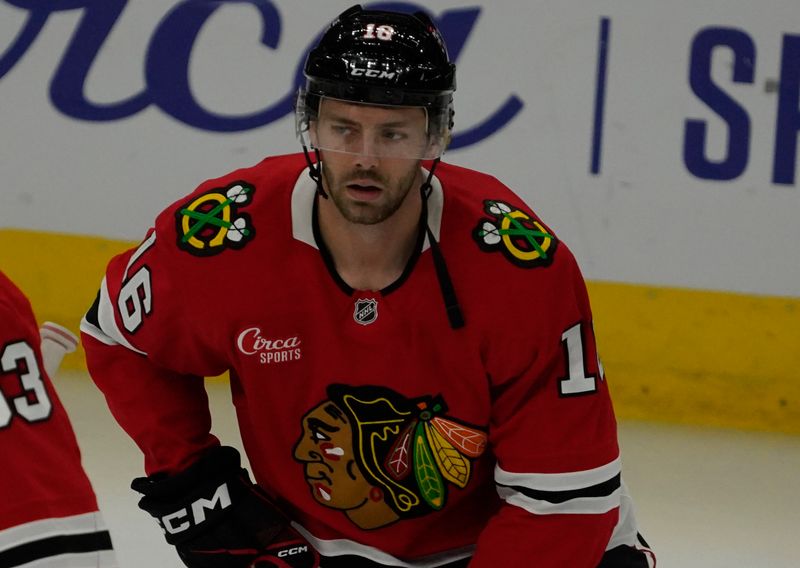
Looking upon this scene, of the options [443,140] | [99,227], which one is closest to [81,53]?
[99,227]

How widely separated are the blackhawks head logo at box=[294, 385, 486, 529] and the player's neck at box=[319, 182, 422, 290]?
153 mm

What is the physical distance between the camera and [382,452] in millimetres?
2266

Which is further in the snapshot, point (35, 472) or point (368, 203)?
point (368, 203)

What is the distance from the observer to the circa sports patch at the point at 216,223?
86.7 inches

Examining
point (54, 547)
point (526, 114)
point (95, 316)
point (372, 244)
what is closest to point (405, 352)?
point (372, 244)

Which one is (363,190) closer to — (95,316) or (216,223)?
(216,223)

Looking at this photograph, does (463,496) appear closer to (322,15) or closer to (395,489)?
(395,489)

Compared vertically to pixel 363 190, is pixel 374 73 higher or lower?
higher

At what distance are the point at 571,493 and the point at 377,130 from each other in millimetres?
546

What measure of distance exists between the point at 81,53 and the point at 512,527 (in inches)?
79.0

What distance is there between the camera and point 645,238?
3.75 metres

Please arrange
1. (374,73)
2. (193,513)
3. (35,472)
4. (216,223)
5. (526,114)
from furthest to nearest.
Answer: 1. (526,114)
2. (193,513)
3. (216,223)
4. (374,73)
5. (35,472)

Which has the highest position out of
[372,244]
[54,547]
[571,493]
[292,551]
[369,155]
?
[369,155]

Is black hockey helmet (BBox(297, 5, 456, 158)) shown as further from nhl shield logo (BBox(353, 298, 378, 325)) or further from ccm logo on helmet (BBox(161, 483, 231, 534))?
ccm logo on helmet (BBox(161, 483, 231, 534))
